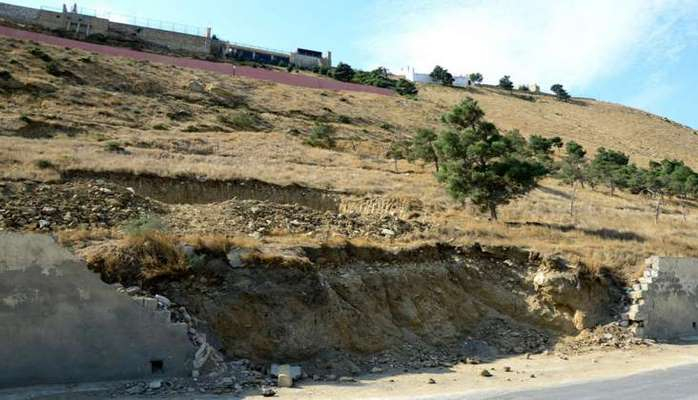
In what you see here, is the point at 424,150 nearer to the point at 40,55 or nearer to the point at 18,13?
the point at 40,55

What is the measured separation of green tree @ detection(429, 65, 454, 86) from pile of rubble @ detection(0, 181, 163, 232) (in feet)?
286

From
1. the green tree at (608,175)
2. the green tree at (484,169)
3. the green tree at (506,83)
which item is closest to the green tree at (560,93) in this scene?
the green tree at (506,83)

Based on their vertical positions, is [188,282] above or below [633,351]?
above

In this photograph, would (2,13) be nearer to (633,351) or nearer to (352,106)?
(352,106)

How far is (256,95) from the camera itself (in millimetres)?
58562

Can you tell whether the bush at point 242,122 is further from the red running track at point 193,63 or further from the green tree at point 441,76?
the green tree at point 441,76

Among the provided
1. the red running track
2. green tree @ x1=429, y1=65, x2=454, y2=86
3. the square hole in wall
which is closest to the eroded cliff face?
the square hole in wall

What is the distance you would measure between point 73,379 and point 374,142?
129 feet

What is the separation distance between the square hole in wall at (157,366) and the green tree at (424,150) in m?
29.3

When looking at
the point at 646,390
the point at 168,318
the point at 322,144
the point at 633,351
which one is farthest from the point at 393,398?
the point at 322,144

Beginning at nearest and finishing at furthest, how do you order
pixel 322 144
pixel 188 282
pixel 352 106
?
pixel 188 282 → pixel 322 144 → pixel 352 106

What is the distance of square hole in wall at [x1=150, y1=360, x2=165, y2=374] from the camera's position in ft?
34.9

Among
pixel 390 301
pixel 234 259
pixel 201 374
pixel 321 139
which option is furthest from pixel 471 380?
pixel 321 139

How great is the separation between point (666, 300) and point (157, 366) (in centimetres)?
1497
